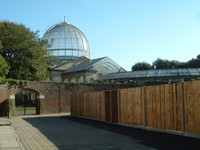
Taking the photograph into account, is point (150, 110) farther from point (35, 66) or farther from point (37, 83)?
point (35, 66)

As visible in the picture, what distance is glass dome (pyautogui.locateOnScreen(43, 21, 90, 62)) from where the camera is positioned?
63062mm

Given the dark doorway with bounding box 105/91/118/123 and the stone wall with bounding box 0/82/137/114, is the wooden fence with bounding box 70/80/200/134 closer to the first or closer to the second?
the dark doorway with bounding box 105/91/118/123

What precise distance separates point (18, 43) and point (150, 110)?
2805 cm

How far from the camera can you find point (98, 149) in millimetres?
9234

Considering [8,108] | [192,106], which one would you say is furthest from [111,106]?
[8,108]

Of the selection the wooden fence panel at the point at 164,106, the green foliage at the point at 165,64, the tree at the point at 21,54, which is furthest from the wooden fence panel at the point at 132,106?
the green foliage at the point at 165,64

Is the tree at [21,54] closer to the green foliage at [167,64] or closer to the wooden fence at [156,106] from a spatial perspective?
the wooden fence at [156,106]

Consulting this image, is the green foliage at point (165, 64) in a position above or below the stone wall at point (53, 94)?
above

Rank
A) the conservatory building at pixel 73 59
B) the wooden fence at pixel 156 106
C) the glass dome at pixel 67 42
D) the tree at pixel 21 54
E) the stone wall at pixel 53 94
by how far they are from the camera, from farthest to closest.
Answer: the glass dome at pixel 67 42, the conservatory building at pixel 73 59, the tree at pixel 21 54, the stone wall at pixel 53 94, the wooden fence at pixel 156 106

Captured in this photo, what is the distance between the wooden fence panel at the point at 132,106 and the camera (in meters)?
15.3

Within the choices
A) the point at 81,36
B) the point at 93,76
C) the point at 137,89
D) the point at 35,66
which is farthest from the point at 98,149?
the point at 81,36

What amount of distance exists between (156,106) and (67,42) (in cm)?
5172

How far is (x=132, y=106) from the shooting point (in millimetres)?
16234

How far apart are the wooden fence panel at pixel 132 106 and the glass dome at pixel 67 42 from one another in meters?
46.0
